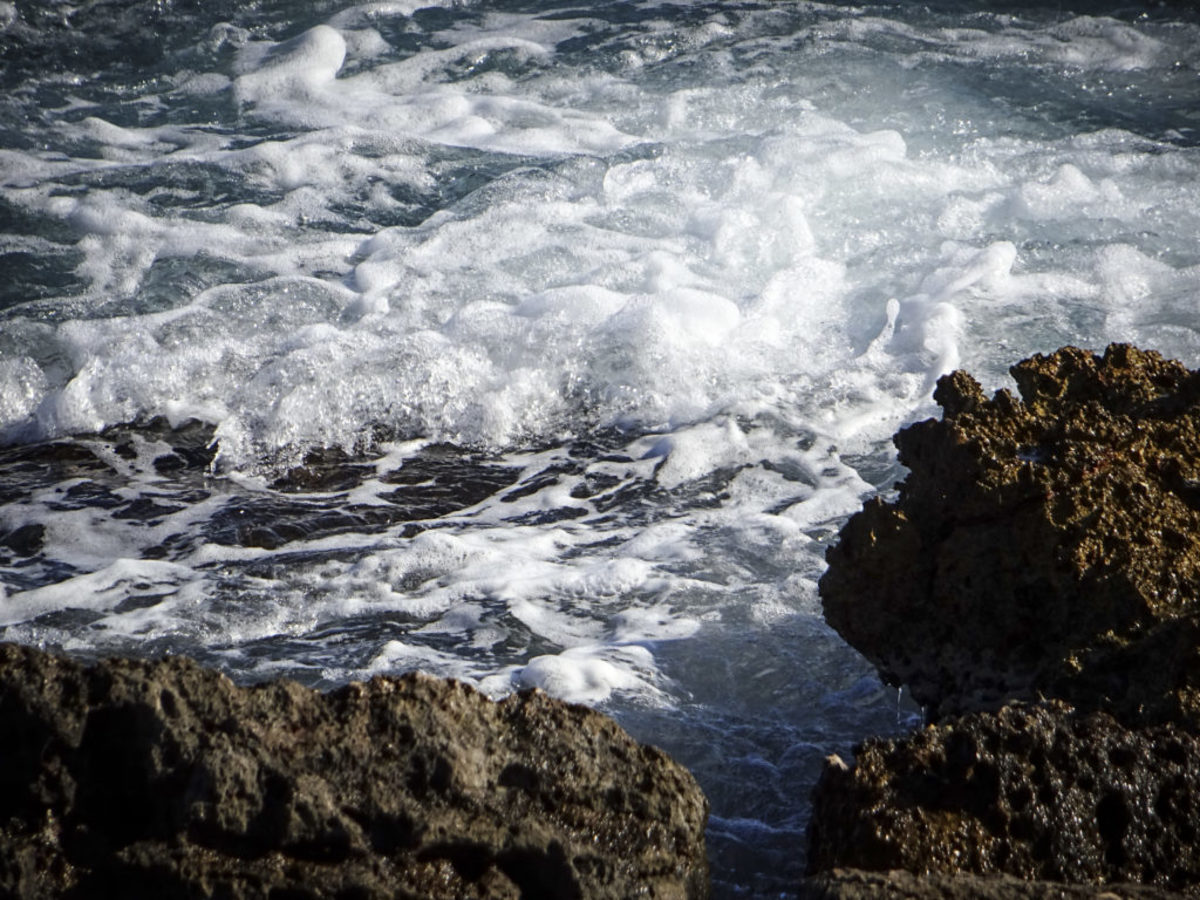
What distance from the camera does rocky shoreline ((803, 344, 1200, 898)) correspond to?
210 centimetres

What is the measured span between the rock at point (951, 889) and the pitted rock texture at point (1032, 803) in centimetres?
12

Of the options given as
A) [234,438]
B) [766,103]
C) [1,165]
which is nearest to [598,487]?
[234,438]

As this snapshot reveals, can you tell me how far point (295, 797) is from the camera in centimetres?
194

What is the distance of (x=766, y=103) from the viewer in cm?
905

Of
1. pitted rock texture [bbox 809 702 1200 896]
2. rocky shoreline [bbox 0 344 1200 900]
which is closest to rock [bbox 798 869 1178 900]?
rocky shoreline [bbox 0 344 1200 900]

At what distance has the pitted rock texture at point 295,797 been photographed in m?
1.92

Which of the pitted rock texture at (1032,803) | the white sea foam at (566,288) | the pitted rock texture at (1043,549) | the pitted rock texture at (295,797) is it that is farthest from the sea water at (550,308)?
the pitted rock texture at (295,797)

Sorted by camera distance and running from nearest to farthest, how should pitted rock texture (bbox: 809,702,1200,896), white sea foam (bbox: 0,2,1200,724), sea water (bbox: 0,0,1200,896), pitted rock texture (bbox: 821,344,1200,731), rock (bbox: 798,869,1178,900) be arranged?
rock (bbox: 798,869,1178,900), pitted rock texture (bbox: 809,702,1200,896), pitted rock texture (bbox: 821,344,1200,731), sea water (bbox: 0,0,1200,896), white sea foam (bbox: 0,2,1200,724)

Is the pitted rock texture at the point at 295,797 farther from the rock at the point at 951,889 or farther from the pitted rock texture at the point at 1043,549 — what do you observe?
the pitted rock texture at the point at 1043,549

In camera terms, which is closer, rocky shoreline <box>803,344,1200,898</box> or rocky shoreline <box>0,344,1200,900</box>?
rocky shoreline <box>0,344,1200,900</box>

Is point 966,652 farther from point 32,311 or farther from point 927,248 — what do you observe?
point 32,311

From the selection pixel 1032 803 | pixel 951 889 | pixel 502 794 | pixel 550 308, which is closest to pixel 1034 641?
pixel 1032 803

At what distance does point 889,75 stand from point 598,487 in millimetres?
6183

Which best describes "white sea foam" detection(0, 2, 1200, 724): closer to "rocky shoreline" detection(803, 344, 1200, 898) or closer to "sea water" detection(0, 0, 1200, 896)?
"sea water" detection(0, 0, 1200, 896)
